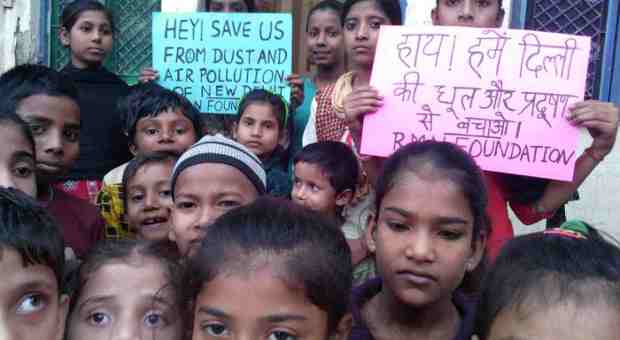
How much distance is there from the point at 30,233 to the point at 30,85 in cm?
139

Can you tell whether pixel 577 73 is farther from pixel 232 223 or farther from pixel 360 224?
pixel 232 223

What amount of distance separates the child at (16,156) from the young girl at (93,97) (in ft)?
3.54

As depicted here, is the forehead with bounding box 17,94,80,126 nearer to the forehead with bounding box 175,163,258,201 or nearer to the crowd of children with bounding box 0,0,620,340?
the crowd of children with bounding box 0,0,620,340

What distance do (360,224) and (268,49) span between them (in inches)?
51.3

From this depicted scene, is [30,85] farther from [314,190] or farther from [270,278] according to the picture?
[270,278]

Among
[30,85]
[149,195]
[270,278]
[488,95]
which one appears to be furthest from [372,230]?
[30,85]

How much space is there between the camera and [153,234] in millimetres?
2602

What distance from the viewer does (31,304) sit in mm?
1527

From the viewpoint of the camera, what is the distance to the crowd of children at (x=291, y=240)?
1.48 m

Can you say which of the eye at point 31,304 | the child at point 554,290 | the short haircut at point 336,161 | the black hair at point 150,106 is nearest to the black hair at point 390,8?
the short haircut at point 336,161

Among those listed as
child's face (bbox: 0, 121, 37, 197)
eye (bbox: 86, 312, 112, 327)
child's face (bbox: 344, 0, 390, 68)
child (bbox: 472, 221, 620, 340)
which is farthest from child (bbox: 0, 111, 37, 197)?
child's face (bbox: 344, 0, 390, 68)

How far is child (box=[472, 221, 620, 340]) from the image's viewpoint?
4.52 ft

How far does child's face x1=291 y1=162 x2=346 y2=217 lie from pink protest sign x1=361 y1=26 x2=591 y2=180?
1.82 feet

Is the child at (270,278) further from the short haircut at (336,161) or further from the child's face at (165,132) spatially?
the child's face at (165,132)
